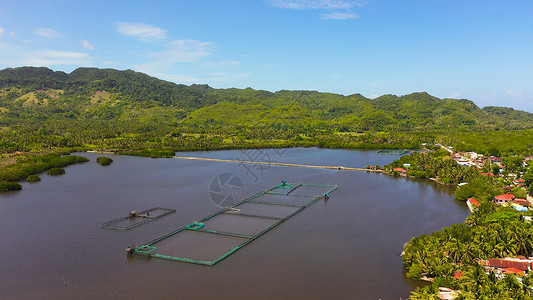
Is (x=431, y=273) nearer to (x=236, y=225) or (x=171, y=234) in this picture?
(x=236, y=225)

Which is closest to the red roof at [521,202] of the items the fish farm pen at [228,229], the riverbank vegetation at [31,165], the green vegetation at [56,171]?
the fish farm pen at [228,229]

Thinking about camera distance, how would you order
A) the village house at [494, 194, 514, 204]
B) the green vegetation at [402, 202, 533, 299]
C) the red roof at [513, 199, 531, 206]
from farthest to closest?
the village house at [494, 194, 514, 204] → the red roof at [513, 199, 531, 206] → the green vegetation at [402, 202, 533, 299]

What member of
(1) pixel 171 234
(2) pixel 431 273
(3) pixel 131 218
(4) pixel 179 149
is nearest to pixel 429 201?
(2) pixel 431 273

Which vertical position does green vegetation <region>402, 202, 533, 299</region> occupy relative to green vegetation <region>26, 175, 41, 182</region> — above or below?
above

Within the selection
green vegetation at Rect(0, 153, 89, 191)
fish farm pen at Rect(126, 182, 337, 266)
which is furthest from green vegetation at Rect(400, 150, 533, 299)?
green vegetation at Rect(0, 153, 89, 191)

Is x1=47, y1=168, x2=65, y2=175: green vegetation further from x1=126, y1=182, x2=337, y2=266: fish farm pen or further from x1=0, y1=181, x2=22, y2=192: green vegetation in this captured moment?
x1=126, y1=182, x2=337, y2=266: fish farm pen

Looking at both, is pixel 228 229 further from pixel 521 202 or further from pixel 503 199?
pixel 521 202
